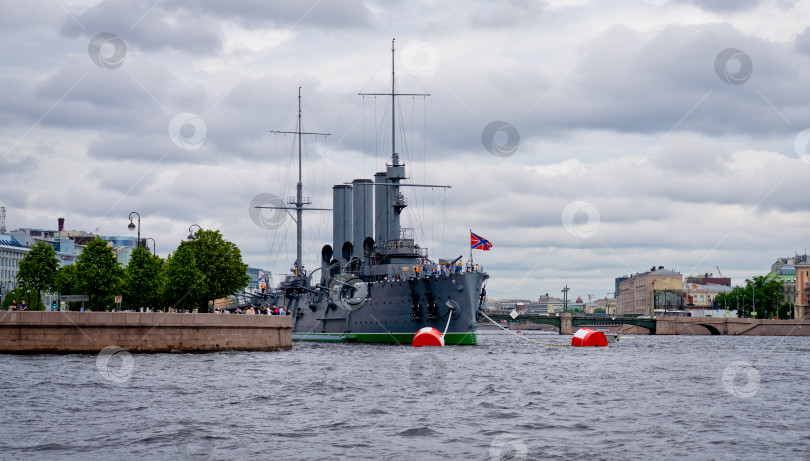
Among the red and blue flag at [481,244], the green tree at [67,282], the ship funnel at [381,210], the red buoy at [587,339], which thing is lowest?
the red buoy at [587,339]

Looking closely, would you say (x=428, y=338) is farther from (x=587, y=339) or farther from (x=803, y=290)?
(x=803, y=290)

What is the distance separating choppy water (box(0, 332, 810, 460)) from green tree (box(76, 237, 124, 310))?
2511 cm

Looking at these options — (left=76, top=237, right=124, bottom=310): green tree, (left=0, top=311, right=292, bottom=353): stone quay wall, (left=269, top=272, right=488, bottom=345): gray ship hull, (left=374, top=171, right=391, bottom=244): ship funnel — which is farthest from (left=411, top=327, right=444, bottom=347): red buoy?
(left=76, top=237, right=124, bottom=310): green tree

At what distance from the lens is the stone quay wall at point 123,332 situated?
45.2 metres

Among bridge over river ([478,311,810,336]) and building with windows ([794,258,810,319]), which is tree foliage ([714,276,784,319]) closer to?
building with windows ([794,258,810,319])

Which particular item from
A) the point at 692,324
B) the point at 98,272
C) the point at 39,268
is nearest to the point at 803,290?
the point at 692,324

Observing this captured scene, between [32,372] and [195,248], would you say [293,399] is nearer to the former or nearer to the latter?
[32,372]

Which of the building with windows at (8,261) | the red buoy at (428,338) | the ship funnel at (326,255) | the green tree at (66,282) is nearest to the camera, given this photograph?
the red buoy at (428,338)

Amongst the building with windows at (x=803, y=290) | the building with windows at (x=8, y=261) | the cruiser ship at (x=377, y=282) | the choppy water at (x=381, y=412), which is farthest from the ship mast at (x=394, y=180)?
the building with windows at (x=803, y=290)

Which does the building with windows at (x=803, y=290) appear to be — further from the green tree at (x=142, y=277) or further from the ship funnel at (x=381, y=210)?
the green tree at (x=142, y=277)

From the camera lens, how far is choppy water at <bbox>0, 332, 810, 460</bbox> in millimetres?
21812

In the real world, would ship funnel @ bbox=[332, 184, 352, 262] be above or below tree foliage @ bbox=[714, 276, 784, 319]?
above

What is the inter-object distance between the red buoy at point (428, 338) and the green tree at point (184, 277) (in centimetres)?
2011

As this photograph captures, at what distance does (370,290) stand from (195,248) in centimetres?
1621
